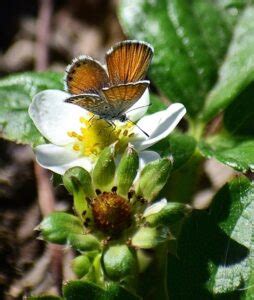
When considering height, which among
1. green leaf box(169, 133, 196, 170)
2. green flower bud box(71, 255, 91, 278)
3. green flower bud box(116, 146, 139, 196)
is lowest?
green flower bud box(71, 255, 91, 278)

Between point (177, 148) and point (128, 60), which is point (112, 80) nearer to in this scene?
point (128, 60)

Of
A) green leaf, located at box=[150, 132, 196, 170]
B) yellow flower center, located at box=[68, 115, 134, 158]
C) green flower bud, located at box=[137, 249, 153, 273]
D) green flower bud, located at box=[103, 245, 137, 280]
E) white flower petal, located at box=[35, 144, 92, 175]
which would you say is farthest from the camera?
green flower bud, located at box=[137, 249, 153, 273]

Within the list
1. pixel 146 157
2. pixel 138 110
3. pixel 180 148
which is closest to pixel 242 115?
pixel 180 148

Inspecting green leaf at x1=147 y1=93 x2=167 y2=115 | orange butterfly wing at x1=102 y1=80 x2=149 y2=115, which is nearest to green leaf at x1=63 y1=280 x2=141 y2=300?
orange butterfly wing at x1=102 y1=80 x2=149 y2=115

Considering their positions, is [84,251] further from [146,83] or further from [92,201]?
[146,83]

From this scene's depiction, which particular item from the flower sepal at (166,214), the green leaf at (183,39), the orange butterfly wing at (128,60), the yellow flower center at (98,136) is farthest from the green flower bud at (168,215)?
the green leaf at (183,39)

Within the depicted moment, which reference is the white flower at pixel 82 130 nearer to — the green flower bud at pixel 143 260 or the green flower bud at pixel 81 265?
the green flower bud at pixel 81 265

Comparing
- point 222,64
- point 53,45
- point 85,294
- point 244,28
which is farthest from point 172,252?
point 53,45

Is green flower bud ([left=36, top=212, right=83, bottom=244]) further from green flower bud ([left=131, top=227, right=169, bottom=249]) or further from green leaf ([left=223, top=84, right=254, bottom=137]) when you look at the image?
green leaf ([left=223, top=84, right=254, bottom=137])
